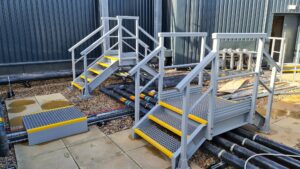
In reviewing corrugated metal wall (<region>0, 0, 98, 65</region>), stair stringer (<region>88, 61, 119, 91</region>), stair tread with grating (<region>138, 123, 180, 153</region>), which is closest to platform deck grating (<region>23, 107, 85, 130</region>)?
stair tread with grating (<region>138, 123, 180, 153</region>)

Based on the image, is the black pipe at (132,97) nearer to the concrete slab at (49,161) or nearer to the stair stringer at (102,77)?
the stair stringer at (102,77)

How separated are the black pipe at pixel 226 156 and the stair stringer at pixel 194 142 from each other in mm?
158

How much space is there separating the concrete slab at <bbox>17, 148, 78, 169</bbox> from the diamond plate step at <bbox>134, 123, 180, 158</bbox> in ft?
3.37

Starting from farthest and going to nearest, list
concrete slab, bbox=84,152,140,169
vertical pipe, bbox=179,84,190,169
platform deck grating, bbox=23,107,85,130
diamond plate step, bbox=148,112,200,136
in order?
platform deck grating, bbox=23,107,85,130 → diamond plate step, bbox=148,112,200,136 → concrete slab, bbox=84,152,140,169 → vertical pipe, bbox=179,84,190,169

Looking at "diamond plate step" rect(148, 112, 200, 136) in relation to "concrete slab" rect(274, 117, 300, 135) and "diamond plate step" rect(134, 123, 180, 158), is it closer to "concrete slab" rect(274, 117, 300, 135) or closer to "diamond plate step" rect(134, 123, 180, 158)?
"diamond plate step" rect(134, 123, 180, 158)

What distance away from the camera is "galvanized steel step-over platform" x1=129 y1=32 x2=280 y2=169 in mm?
2803

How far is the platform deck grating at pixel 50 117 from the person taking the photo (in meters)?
3.73

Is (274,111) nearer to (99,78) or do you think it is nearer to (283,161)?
(283,161)

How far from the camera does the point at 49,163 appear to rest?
3.08 m

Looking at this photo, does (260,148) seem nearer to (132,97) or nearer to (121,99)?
(132,97)

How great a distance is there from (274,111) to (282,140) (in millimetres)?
1332

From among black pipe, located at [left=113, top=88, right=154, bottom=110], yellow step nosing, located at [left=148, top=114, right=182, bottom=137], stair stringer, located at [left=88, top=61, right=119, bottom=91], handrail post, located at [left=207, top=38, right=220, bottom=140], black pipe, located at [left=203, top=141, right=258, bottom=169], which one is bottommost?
black pipe, located at [left=203, top=141, right=258, bottom=169]

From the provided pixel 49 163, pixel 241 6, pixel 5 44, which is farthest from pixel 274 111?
pixel 5 44

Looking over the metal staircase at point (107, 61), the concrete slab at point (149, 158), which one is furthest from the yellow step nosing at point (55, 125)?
the metal staircase at point (107, 61)
